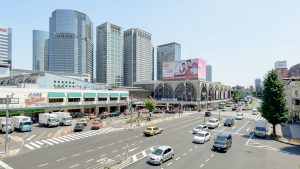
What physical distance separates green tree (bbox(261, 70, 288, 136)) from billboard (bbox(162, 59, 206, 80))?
70.8 m

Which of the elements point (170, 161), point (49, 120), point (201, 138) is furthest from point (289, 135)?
point (49, 120)

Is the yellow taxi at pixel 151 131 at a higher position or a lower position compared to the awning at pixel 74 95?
lower

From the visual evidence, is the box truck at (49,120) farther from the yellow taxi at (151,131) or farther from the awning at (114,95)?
the awning at (114,95)

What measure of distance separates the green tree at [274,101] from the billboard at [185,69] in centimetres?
7078

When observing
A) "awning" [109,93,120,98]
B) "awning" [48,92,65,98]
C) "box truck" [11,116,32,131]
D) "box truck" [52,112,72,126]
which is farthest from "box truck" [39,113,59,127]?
"awning" [109,93,120,98]

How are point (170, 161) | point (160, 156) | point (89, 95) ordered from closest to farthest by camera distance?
point (160, 156)
point (170, 161)
point (89, 95)

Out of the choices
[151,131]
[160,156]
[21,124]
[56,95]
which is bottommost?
[151,131]

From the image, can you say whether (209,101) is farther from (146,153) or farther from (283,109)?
(146,153)

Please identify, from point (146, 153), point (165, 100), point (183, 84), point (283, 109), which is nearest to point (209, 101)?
point (183, 84)

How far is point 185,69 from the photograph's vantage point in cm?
11731

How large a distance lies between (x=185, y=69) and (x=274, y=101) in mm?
77306

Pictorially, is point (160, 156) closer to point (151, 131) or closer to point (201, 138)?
point (201, 138)

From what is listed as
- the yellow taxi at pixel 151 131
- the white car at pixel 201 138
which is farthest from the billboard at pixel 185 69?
the white car at pixel 201 138

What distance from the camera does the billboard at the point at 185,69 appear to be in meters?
113
